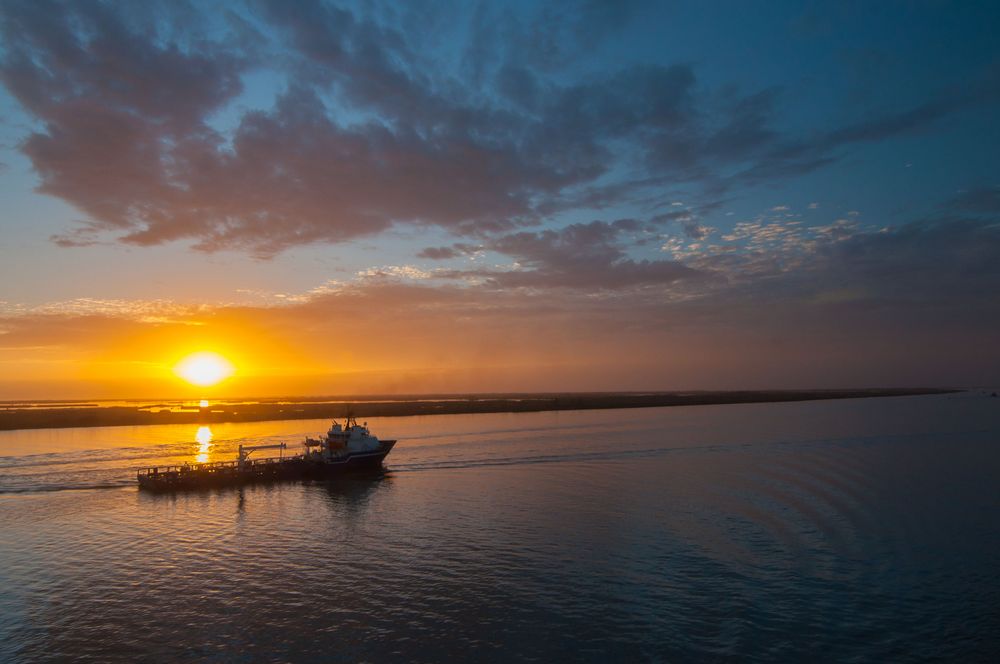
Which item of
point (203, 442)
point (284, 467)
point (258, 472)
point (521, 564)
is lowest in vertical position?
point (521, 564)

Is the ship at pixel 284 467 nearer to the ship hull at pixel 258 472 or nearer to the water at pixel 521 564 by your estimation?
the ship hull at pixel 258 472

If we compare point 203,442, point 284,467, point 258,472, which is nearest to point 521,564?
→ point 258,472

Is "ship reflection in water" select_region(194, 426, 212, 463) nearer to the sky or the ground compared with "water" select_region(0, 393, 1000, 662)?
nearer to the sky

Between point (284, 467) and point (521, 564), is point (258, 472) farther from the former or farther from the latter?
point (521, 564)

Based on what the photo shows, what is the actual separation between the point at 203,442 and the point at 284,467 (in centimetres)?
4503

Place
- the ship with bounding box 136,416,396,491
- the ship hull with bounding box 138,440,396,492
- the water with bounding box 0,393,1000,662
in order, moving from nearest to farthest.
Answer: the water with bounding box 0,393,1000,662, the ship hull with bounding box 138,440,396,492, the ship with bounding box 136,416,396,491

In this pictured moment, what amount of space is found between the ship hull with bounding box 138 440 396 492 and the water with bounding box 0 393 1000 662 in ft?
8.78

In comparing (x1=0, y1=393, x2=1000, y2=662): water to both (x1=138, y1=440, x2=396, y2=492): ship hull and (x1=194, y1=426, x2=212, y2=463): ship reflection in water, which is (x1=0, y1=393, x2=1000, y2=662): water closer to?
(x1=138, y1=440, x2=396, y2=492): ship hull

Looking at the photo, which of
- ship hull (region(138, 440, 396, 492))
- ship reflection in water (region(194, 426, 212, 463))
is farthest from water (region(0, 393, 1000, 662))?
ship reflection in water (region(194, 426, 212, 463))

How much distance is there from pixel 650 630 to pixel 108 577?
27.5m

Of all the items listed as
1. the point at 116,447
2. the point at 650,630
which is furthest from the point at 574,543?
the point at 116,447

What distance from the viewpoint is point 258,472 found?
6328 centimetres

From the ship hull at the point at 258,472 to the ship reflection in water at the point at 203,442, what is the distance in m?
14.6

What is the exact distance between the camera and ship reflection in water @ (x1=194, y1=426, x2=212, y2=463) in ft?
267
